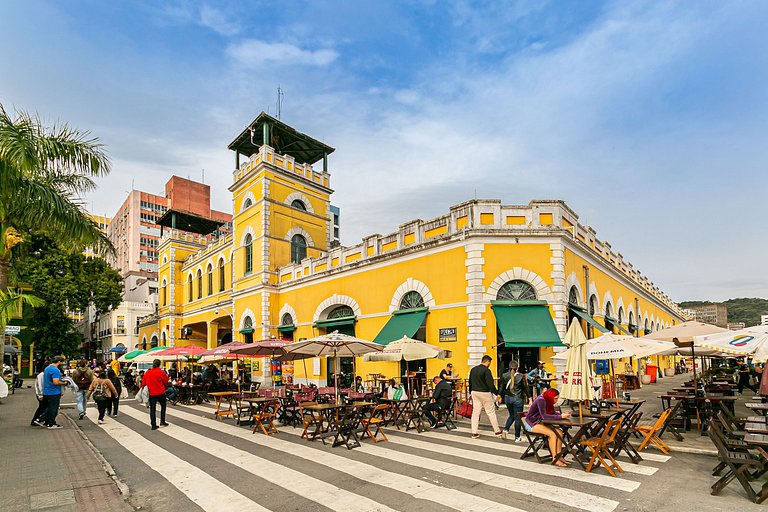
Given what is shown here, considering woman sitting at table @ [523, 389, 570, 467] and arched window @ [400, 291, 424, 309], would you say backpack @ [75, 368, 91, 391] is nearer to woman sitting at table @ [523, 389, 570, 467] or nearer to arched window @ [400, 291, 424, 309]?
arched window @ [400, 291, 424, 309]

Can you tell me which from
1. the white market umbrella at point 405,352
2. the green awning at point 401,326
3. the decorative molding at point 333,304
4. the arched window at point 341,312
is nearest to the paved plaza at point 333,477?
the white market umbrella at point 405,352

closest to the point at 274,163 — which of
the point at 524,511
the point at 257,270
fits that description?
the point at 257,270

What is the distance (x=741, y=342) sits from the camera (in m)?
9.02

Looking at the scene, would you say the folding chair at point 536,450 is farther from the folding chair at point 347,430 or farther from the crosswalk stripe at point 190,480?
the crosswalk stripe at point 190,480

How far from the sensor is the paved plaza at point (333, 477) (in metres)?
6.05

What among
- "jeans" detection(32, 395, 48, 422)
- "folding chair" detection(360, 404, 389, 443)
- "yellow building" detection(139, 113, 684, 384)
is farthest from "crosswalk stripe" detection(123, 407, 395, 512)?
"yellow building" detection(139, 113, 684, 384)

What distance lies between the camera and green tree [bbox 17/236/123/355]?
3525 cm

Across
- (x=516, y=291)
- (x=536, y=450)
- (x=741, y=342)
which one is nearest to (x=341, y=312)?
(x=516, y=291)

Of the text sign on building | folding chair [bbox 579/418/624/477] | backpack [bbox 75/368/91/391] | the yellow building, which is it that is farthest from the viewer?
the text sign on building

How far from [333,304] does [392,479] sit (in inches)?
625

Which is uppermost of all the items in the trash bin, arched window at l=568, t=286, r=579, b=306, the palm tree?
the palm tree

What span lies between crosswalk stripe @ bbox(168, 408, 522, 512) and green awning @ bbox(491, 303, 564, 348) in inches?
316

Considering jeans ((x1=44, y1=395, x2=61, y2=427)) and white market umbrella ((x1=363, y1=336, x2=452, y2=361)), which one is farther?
white market umbrella ((x1=363, y1=336, x2=452, y2=361))

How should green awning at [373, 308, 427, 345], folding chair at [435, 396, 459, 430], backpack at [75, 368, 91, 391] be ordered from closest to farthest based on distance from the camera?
1. folding chair at [435, 396, 459, 430]
2. backpack at [75, 368, 91, 391]
3. green awning at [373, 308, 427, 345]
